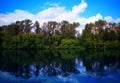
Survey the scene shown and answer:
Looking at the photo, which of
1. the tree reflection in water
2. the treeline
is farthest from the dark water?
the treeline

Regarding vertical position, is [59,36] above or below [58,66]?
above

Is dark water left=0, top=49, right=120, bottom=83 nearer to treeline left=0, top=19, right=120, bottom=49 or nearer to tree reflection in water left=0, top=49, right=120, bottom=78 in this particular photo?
tree reflection in water left=0, top=49, right=120, bottom=78

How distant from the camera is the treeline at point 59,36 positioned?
227 feet

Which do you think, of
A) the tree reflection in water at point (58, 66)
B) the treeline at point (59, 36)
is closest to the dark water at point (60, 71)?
the tree reflection in water at point (58, 66)

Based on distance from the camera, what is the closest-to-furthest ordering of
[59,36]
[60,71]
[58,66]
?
[60,71]
[58,66]
[59,36]

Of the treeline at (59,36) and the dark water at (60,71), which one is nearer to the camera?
the dark water at (60,71)

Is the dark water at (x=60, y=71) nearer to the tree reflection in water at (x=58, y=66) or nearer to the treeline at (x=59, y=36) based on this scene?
the tree reflection in water at (x=58, y=66)

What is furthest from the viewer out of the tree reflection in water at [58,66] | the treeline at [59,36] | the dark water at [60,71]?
the treeline at [59,36]

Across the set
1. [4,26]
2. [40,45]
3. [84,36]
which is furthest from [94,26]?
[4,26]

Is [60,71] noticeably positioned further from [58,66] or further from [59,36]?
[59,36]

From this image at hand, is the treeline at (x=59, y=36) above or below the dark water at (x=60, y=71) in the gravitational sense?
above

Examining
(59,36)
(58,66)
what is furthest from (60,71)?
(59,36)

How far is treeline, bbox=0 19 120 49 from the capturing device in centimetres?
6925

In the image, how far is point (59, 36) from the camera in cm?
7469
